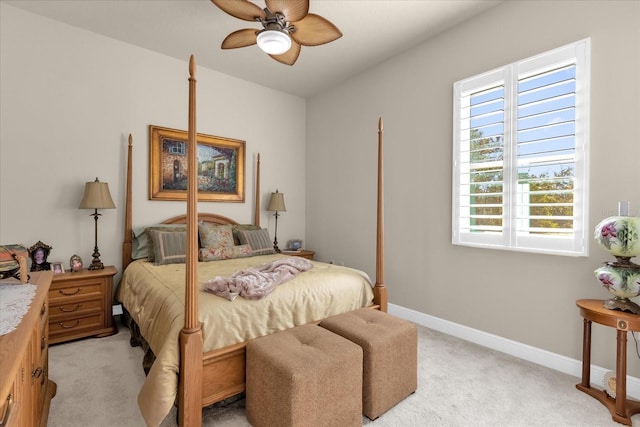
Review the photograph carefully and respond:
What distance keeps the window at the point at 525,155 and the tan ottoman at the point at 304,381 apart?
5.90 feet

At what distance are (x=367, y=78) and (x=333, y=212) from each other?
5.97 feet

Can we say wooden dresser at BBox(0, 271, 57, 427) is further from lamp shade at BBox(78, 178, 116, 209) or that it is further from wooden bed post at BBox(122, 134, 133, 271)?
wooden bed post at BBox(122, 134, 133, 271)

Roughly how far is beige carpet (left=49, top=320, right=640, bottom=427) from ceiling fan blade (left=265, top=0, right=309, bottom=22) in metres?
2.60

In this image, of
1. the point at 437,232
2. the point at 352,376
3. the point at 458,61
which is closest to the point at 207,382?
the point at 352,376

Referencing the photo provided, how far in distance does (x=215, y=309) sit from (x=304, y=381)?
0.67m

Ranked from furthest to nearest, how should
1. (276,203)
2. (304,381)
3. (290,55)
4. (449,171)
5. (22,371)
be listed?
(276,203) < (449,171) < (290,55) < (304,381) < (22,371)

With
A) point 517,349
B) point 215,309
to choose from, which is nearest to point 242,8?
point 215,309

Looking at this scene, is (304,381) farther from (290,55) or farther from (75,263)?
(75,263)

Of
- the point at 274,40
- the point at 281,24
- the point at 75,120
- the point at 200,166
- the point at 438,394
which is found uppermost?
the point at 281,24

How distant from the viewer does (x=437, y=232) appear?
318 cm

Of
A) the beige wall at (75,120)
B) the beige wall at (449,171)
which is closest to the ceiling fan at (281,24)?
the beige wall at (449,171)

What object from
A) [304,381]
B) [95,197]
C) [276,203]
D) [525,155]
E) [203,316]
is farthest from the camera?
[276,203]

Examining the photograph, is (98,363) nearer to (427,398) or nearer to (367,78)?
(427,398)

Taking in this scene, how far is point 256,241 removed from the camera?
145 inches
